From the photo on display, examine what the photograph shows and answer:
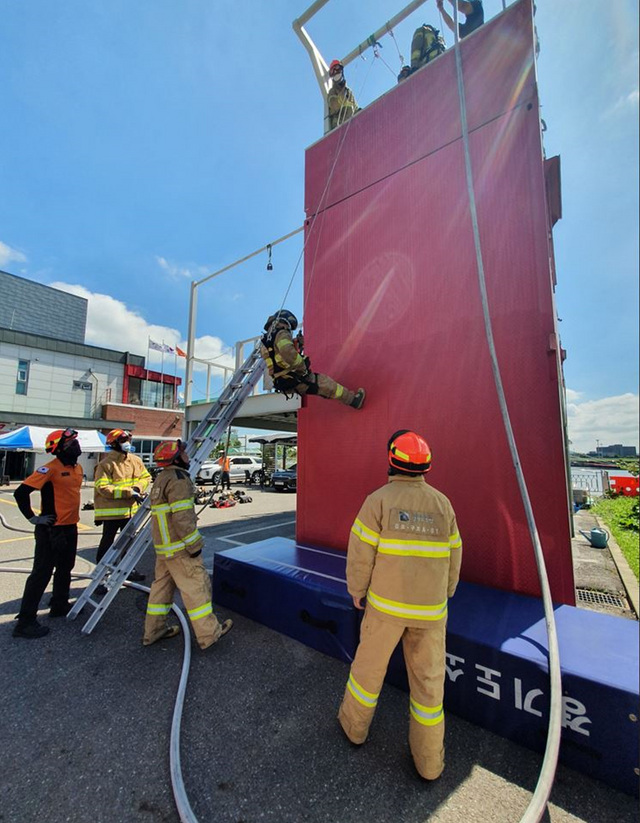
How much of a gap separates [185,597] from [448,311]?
378 centimetres

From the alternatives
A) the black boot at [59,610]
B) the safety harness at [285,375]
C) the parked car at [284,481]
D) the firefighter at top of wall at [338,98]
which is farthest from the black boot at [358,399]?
the parked car at [284,481]

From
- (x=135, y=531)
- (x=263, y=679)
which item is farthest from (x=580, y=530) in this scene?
(x=135, y=531)

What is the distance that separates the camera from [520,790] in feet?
6.30

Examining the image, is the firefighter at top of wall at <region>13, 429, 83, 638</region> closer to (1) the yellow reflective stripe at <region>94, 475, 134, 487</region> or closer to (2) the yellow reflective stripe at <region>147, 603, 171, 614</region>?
(1) the yellow reflective stripe at <region>94, 475, 134, 487</region>

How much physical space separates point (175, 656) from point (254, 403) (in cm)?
537

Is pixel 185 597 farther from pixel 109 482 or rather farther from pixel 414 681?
pixel 109 482

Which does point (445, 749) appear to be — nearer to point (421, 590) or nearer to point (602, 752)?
point (602, 752)

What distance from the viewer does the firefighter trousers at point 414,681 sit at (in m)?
1.95

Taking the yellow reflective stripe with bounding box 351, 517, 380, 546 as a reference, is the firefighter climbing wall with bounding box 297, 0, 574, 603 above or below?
above

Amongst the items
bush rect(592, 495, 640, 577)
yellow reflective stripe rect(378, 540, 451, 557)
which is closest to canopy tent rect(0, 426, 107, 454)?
yellow reflective stripe rect(378, 540, 451, 557)

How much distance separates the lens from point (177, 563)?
327cm

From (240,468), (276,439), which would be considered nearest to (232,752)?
(276,439)

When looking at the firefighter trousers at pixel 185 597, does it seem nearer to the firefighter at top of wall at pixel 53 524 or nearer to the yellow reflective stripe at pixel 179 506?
the yellow reflective stripe at pixel 179 506

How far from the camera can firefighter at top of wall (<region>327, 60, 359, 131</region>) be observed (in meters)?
5.36
